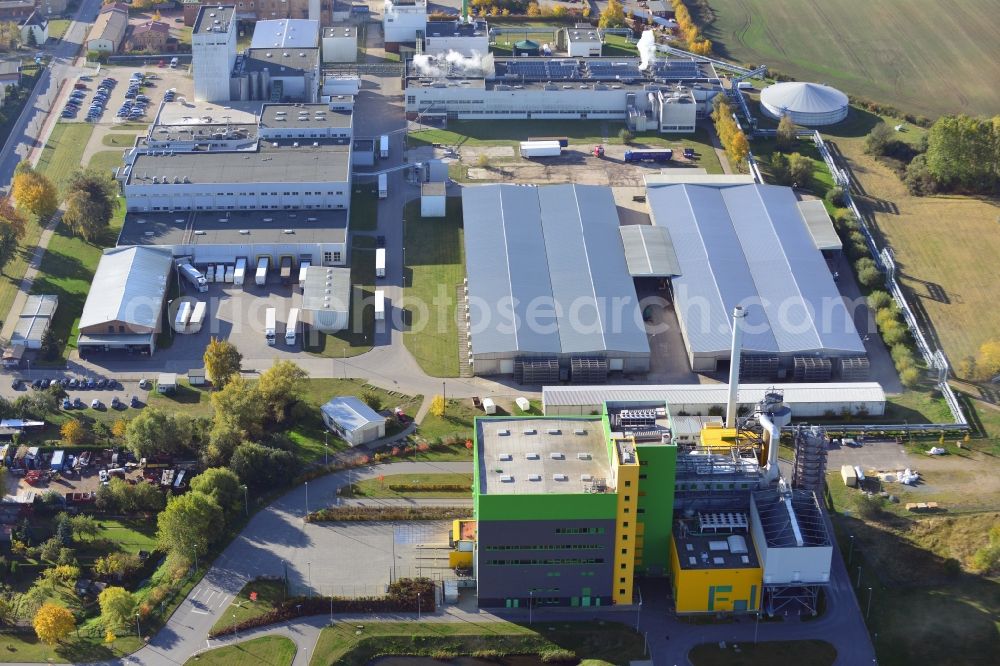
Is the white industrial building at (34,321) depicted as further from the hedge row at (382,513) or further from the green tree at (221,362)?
the hedge row at (382,513)

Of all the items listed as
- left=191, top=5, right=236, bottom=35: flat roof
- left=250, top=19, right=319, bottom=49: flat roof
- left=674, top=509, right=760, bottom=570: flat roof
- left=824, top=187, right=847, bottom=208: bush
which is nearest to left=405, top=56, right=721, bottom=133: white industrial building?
left=250, top=19, right=319, bottom=49: flat roof

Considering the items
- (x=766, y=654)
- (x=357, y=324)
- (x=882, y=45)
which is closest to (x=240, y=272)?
(x=357, y=324)

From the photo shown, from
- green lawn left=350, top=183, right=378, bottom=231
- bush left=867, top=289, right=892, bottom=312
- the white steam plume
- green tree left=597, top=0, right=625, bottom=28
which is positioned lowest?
green lawn left=350, top=183, right=378, bottom=231

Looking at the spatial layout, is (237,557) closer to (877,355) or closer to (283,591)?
(283,591)

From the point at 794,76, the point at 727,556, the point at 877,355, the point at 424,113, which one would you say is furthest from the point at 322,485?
the point at 794,76

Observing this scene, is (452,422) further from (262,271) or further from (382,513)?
(262,271)

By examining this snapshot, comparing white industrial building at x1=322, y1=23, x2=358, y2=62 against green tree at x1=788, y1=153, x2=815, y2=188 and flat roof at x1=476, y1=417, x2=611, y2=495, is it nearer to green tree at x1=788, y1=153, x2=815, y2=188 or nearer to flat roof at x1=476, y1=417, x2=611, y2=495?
green tree at x1=788, y1=153, x2=815, y2=188
